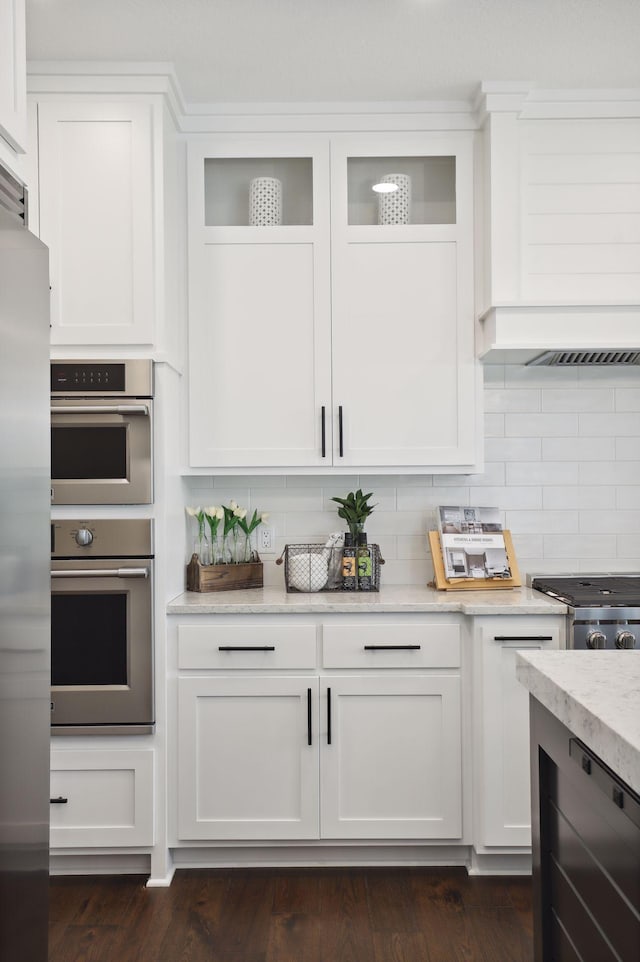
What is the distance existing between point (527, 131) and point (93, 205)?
161 cm

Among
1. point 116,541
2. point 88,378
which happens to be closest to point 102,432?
point 88,378

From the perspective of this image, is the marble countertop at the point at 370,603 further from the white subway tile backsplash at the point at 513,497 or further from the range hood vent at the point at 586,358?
the range hood vent at the point at 586,358

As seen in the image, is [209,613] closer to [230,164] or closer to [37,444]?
[37,444]

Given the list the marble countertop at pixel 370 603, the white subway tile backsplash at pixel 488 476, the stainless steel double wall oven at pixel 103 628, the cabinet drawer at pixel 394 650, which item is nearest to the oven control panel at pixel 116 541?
the stainless steel double wall oven at pixel 103 628

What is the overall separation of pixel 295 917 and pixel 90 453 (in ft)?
5.28

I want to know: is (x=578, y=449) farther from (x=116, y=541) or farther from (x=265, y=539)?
(x=116, y=541)

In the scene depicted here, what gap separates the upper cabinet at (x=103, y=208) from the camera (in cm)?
273

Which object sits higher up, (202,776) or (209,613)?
(209,613)

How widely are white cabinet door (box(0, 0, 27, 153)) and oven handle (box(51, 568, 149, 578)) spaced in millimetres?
1365

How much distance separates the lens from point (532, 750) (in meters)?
1.60

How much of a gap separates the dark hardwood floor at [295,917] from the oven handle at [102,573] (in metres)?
1.04

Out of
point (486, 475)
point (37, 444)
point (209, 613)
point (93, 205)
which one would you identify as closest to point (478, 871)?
point (209, 613)

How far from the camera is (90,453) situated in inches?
106

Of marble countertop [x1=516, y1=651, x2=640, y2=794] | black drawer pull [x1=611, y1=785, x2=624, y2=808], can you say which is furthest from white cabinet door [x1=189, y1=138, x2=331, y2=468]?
black drawer pull [x1=611, y1=785, x2=624, y2=808]
